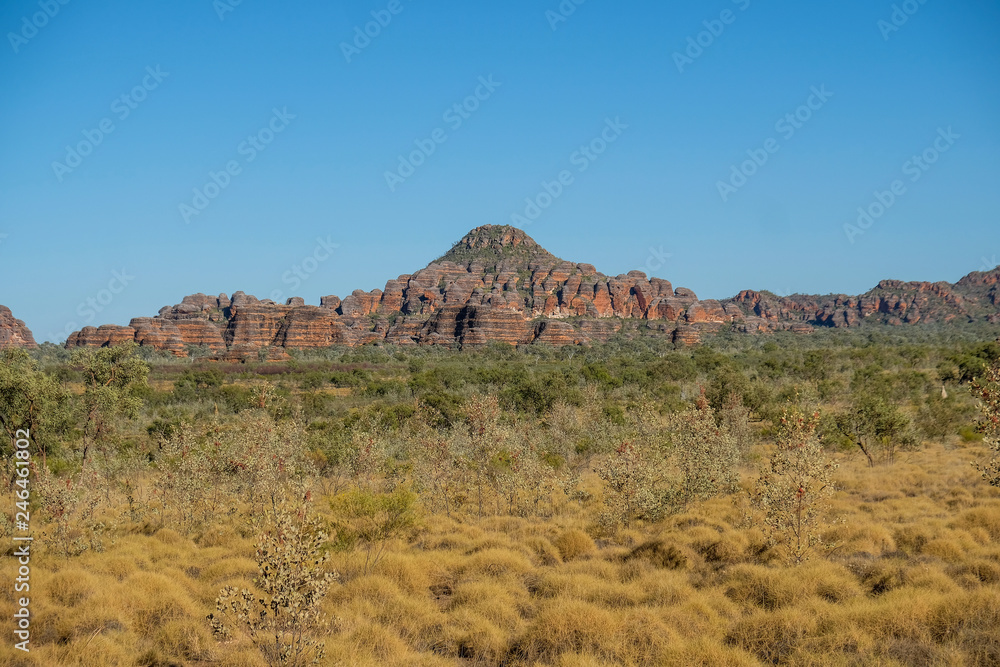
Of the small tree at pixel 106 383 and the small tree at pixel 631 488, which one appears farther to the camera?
the small tree at pixel 106 383

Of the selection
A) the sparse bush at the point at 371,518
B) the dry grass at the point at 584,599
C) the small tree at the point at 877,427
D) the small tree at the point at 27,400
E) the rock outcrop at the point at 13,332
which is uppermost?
the rock outcrop at the point at 13,332

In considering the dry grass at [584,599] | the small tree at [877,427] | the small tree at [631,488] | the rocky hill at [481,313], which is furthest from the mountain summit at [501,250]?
the dry grass at [584,599]

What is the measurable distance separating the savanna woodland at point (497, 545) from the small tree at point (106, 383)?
0.35 ft

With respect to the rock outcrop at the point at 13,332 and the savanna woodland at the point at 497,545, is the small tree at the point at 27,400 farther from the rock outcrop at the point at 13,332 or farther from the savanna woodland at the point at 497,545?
the rock outcrop at the point at 13,332

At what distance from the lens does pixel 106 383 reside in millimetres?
23422

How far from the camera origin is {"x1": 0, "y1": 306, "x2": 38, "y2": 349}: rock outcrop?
380 ft

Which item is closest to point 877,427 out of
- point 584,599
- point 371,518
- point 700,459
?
point 700,459

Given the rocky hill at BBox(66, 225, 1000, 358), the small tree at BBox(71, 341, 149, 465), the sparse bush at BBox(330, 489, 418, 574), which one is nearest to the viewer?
the sparse bush at BBox(330, 489, 418, 574)

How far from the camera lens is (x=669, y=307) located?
16550cm

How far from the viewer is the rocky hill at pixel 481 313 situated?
127 meters

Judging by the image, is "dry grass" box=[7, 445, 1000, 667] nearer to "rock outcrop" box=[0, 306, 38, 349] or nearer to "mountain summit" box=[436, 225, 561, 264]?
"rock outcrop" box=[0, 306, 38, 349]

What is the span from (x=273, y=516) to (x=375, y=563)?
18.0 ft

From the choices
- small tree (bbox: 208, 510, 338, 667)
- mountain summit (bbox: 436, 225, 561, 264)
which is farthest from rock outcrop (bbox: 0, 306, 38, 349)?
small tree (bbox: 208, 510, 338, 667)

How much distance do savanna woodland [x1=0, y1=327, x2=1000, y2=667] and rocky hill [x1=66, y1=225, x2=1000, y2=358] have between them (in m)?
98.1
